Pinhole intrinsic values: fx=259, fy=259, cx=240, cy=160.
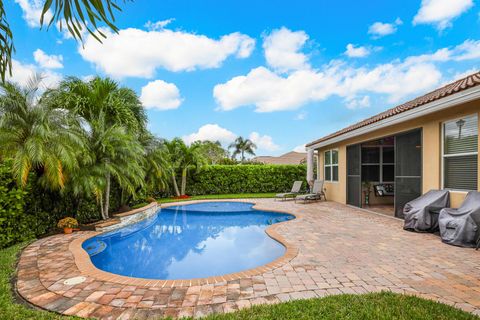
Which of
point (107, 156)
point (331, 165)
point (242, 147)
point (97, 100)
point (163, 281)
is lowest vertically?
point (163, 281)

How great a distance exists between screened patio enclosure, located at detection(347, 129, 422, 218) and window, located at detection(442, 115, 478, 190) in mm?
985

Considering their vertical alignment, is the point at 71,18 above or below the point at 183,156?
above

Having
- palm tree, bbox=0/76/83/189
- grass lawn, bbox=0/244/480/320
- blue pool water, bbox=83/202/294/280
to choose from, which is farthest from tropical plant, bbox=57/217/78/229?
grass lawn, bbox=0/244/480/320

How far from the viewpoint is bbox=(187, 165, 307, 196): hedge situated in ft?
67.7

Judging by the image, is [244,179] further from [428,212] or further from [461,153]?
[461,153]

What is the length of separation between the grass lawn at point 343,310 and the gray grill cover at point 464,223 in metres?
3.92

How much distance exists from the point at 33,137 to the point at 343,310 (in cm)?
811

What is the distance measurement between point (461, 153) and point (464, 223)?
6.97 ft

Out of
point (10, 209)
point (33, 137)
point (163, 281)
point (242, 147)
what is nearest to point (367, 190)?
point (163, 281)

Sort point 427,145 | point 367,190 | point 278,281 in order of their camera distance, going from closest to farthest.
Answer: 1. point 278,281
2. point 427,145
3. point 367,190

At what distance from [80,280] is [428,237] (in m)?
8.41

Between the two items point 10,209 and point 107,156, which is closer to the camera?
point 10,209

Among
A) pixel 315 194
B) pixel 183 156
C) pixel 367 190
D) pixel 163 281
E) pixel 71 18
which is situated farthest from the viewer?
pixel 183 156

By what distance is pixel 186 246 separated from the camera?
8.37 meters
